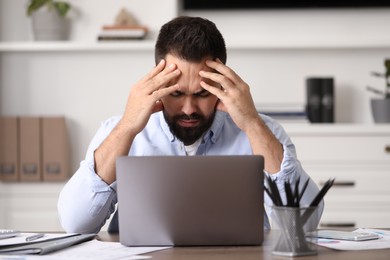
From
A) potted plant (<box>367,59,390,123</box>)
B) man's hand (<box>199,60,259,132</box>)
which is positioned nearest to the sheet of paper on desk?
man's hand (<box>199,60,259,132</box>)

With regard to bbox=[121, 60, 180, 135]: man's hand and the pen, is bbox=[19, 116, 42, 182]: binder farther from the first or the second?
the pen

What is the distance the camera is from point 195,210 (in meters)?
1.58

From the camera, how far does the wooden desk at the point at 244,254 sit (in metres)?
1.49

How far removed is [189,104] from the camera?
2.07 m

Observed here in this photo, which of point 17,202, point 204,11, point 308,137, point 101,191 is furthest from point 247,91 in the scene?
point 17,202

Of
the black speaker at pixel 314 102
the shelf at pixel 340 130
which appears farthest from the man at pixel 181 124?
the black speaker at pixel 314 102

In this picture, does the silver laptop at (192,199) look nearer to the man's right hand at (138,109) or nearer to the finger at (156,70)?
the man's right hand at (138,109)

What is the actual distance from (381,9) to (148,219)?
2.44m

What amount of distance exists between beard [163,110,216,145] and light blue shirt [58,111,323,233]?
0.05 metres

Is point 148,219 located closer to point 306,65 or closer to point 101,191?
point 101,191

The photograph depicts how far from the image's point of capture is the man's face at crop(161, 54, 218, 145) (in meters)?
2.06

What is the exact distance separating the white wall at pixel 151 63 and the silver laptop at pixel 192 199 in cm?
207

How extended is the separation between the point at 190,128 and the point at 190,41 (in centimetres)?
24

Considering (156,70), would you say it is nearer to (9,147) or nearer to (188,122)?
(188,122)
